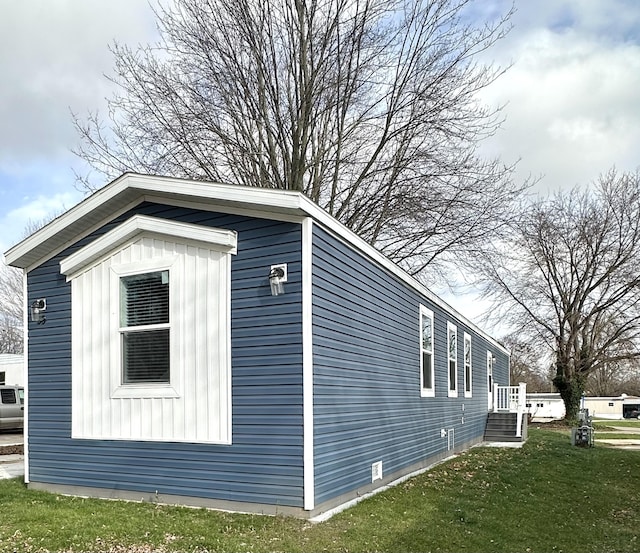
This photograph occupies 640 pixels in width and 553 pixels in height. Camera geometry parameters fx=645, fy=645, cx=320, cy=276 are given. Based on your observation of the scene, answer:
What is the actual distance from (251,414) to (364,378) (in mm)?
1902

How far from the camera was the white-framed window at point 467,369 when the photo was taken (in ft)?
49.2

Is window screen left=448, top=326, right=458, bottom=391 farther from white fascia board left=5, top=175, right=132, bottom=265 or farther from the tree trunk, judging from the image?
the tree trunk

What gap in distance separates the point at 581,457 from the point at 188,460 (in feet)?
29.9

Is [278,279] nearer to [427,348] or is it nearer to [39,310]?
[39,310]

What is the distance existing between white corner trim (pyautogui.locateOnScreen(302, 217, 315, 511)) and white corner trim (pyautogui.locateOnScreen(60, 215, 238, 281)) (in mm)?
872

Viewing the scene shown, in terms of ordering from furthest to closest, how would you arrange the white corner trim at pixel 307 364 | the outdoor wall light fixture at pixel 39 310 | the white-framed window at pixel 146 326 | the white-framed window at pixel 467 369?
the white-framed window at pixel 467 369
the outdoor wall light fixture at pixel 39 310
the white-framed window at pixel 146 326
the white corner trim at pixel 307 364

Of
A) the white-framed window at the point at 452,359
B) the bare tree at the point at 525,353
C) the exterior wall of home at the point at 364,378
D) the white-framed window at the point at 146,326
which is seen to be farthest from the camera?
the bare tree at the point at 525,353

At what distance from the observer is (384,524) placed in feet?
20.0

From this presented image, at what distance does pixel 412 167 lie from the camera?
635 inches

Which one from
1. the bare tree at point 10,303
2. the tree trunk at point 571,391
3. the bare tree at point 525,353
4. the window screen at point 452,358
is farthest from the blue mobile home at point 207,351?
the bare tree at point 10,303

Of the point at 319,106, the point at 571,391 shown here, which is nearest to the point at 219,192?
the point at 319,106

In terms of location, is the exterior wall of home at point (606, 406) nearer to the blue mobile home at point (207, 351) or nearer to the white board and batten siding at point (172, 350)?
the blue mobile home at point (207, 351)

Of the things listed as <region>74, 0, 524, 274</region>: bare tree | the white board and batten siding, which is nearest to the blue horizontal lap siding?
the white board and batten siding

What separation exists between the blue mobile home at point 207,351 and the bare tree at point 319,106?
7652 millimetres
